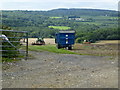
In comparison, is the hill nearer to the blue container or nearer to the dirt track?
the blue container

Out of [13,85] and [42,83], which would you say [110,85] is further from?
[13,85]

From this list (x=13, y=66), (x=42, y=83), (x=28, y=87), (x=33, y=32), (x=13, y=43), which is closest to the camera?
(x=28, y=87)

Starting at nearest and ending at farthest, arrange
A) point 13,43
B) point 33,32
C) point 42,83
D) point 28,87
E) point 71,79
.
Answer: point 28,87, point 42,83, point 71,79, point 13,43, point 33,32

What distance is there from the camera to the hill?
45188 mm

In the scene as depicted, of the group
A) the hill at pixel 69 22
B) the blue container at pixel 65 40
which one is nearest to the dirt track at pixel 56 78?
the blue container at pixel 65 40

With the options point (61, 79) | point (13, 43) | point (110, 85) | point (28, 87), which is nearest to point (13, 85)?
point (28, 87)

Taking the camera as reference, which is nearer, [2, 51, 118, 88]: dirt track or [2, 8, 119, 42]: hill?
[2, 51, 118, 88]: dirt track

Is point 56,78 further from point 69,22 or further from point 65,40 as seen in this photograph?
point 69,22

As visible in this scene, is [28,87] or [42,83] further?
[42,83]

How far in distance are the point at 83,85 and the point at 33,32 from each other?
4604 centimetres

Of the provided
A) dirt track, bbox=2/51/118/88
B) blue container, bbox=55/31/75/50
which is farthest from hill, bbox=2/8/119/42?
dirt track, bbox=2/51/118/88

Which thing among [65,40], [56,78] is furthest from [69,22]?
[56,78]

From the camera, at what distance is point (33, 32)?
53.5 meters

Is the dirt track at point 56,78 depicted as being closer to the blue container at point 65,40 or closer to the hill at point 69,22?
the blue container at point 65,40
